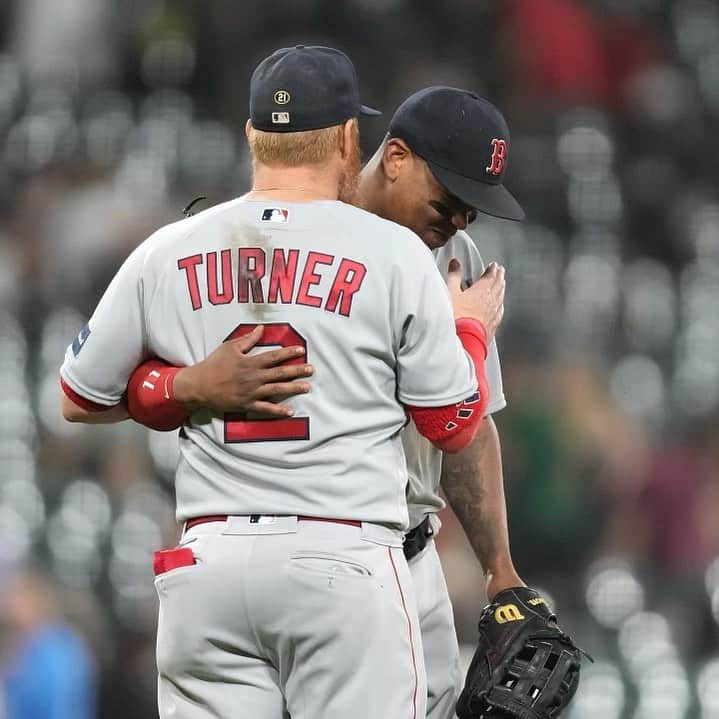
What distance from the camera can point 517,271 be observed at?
5.55m

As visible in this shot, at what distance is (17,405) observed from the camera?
17.0 feet

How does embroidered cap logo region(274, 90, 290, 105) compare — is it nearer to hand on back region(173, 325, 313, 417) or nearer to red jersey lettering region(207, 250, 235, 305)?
red jersey lettering region(207, 250, 235, 305)

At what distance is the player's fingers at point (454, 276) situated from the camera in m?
2.44

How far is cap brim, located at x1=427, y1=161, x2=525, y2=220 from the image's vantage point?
243 centimetres

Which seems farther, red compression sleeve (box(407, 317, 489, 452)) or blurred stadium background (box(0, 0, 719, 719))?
blurred stadium background (box(0, 0, 719, 719))

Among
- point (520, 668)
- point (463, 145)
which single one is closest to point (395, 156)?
point (463, 145)

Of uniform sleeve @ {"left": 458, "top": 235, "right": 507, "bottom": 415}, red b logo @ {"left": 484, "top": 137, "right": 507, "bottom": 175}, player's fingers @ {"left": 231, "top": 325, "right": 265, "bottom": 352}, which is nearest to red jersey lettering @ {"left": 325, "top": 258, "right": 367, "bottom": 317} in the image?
player's fingers @ {"left": 231, "top": 325, "right": 265, "bottom": 352}

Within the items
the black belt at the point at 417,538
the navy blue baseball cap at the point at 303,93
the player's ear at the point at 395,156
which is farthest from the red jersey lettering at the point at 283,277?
the black belt at the point at 417,538

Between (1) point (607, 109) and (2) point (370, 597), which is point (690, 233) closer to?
(1) point (607, 109)

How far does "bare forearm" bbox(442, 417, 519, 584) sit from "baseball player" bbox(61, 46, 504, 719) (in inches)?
21.6

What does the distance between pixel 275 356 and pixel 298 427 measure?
0.11m

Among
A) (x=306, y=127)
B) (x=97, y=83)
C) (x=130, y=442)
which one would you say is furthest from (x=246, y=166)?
(x=306, y=127)

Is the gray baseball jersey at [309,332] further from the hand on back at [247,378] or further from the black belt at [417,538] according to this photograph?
the black belt at [417,538]

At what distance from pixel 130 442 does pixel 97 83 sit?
1813 millimetres
